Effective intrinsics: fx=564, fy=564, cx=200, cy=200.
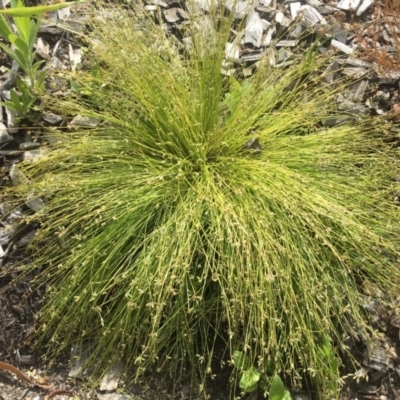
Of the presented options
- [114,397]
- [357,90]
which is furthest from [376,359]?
[357,90]

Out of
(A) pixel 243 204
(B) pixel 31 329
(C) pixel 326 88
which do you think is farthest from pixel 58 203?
(C) pixel 326 88

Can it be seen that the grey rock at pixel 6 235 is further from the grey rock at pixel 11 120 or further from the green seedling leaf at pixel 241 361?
the green seedling leaf at pixel 241 361

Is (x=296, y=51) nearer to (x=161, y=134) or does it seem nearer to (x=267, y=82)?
(x=267, y=82)

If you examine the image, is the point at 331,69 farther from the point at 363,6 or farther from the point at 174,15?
the point at 174,15

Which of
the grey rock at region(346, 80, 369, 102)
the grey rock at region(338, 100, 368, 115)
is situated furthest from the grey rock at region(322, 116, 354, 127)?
the grey rock at region(346, 80, 369, 102)

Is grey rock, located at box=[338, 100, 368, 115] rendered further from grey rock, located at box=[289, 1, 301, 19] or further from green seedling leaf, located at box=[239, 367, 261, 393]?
green seedling leaf, located at box=[239, 367, 261, 393]

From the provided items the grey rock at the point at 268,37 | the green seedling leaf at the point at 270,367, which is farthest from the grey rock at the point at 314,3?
the green seedling leaf at the point at 270,367
